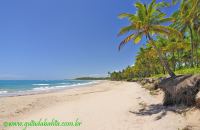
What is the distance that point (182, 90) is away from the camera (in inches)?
368

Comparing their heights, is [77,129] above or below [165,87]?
below

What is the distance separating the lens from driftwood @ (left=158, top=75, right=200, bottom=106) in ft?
29.0

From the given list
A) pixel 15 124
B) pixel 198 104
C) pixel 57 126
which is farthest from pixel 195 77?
pixel 15 124

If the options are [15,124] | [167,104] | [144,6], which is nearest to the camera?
[15,124]

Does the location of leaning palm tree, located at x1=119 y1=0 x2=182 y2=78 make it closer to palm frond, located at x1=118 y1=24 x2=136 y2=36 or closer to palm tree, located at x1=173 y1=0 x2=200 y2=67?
palm frond, located at x1=118 y1=24 x2=136 y2=36

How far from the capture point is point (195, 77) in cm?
918

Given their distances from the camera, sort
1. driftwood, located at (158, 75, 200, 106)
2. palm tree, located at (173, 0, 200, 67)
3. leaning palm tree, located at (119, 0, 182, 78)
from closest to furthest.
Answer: driftwood, located at (158, 75, 200, 106)
leaning palm tree, located at (119, 0, 182, 78)
palm tree, located at (173, 0, 200, 67)

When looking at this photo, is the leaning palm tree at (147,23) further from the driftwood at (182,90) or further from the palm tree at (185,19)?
the palm tree at (185,19)

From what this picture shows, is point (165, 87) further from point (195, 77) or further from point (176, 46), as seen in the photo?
point (176, 46)

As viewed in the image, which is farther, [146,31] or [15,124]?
[146,31]

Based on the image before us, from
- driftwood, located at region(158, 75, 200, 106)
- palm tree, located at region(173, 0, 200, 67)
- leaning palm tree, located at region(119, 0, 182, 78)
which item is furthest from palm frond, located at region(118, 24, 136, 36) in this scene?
palm tree, located at region(173, 0, 200, 67)

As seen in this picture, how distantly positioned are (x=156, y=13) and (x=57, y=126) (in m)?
10.9

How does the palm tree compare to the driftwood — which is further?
the palm tree

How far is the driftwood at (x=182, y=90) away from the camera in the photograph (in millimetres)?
8844
